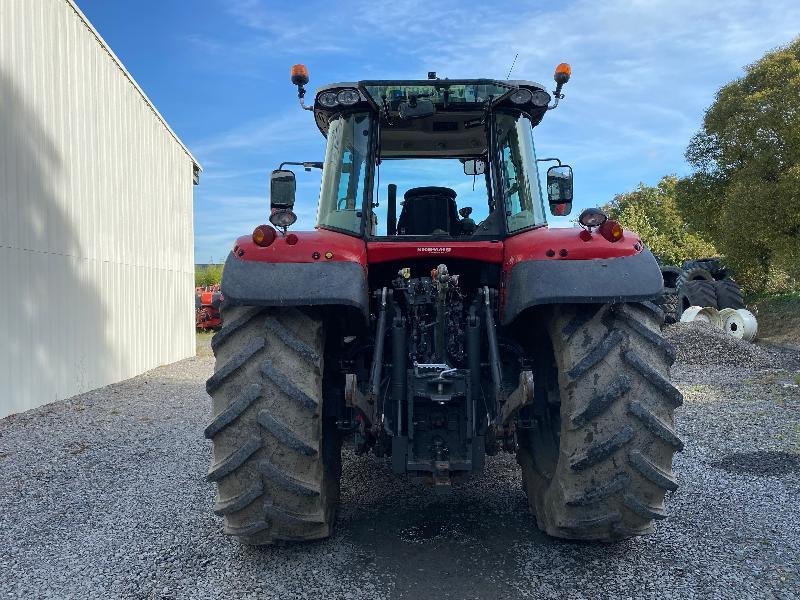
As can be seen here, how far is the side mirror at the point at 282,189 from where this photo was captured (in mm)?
3836

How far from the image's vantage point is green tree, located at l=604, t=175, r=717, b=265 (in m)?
41.0

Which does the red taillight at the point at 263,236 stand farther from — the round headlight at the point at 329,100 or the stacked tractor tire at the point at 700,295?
the stacked tractor tire at the point at 700,295

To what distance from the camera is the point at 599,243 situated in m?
3.23

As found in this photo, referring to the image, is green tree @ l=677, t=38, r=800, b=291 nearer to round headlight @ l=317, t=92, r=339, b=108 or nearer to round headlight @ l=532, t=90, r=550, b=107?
round headlight @ l=532, t=90, r=550, b=107

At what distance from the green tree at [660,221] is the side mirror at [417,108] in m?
37.7

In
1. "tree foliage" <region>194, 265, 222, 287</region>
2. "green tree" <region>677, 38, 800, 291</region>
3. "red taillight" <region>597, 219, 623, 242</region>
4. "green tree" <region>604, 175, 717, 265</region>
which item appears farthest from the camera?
"green tree" <region>604, 175, 717, 265</region>

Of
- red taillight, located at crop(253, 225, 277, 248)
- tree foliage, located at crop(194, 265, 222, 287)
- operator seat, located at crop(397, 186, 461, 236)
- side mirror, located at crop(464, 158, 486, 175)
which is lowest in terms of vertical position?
tree foliage, located at crop(194, 265, 222, 287)

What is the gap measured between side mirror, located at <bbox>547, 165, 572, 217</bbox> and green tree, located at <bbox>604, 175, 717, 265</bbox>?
3719 cm

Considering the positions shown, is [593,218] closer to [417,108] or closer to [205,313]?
[417,108]

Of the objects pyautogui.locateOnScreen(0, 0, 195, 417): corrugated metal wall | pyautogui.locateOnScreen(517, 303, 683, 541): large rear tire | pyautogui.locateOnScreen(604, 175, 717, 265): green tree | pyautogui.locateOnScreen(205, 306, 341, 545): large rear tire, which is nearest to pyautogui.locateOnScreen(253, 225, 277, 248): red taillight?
pyautogui.locateOnScreen(205, 306, 341, 545): large rear tire

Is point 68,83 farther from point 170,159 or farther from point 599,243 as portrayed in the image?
point 599,243

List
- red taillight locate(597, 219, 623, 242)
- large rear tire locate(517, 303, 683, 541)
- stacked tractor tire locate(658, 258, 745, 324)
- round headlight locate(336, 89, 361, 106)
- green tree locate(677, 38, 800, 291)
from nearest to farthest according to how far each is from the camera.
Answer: large rear tire locate(517, 303, 683, 541)
red taillight locate(597, 219, 623, 242)
round headlight locate(336, 89, 361, 106)
stacked tractor tire locate(658, 258, 745, 324)
green tree locate(677, 38, 800, 291)

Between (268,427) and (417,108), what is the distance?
1.98 meters

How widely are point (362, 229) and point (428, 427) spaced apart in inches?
46.9
